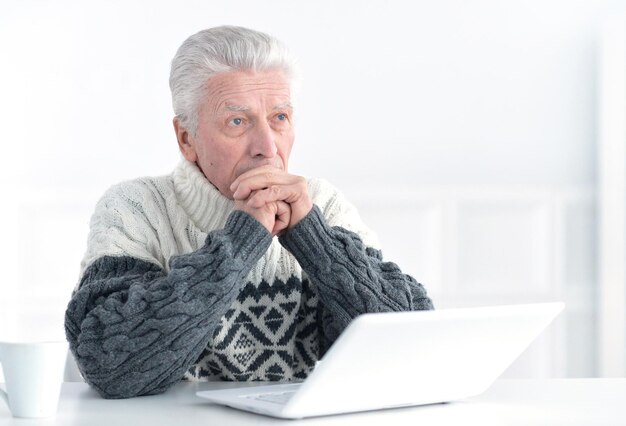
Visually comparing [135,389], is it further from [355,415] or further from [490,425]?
A: [490,425]

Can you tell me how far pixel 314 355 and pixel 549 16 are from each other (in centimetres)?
241

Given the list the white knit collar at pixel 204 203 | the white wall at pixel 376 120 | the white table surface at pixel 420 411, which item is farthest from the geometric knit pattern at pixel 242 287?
the white wall at pixel 376 120

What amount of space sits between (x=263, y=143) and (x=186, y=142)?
0.70ft

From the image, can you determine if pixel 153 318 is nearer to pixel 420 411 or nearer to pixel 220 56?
pixel 420 411

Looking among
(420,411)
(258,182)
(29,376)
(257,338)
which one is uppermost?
(258,182)

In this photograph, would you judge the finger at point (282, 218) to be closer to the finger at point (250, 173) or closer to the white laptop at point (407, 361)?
the finger at point (250, 173)

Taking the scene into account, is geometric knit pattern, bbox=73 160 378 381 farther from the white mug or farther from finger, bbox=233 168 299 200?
the white mug

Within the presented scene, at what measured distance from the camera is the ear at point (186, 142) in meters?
1.77

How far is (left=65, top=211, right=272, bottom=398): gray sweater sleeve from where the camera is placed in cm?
134

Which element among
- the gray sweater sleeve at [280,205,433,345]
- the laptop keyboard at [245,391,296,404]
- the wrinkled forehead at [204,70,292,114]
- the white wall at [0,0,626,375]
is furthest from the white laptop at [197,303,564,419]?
the white wall at [0,0,626,375]

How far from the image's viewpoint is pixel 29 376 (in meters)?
1.10

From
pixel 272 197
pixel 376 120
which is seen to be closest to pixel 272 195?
pixel 272 197

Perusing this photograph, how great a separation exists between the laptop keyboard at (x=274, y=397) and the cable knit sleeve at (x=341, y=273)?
1.11ft

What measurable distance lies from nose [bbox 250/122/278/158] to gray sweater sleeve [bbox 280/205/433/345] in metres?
0.14
